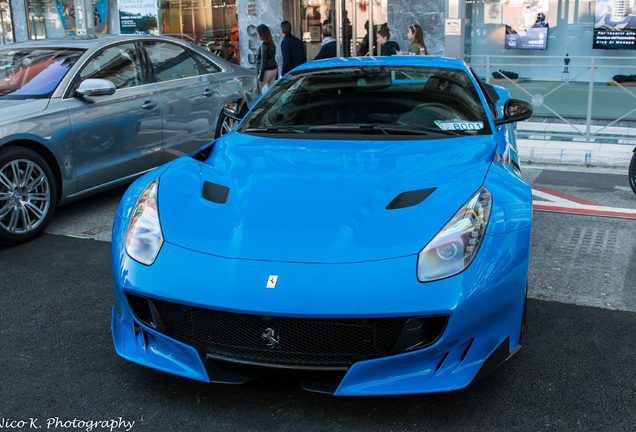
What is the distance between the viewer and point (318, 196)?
2975mm

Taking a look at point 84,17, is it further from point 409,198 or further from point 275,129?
point 409,198

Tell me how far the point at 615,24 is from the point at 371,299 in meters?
10.1

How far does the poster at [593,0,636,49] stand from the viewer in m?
10.6

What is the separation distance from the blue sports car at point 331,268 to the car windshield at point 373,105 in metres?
0.39

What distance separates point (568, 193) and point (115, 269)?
194 inches

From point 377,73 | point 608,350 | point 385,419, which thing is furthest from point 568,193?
point 385,419

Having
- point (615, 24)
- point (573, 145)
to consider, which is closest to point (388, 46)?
point (573, 145)

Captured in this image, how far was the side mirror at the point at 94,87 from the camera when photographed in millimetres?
5414

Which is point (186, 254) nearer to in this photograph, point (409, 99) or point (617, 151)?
point (409, 99)

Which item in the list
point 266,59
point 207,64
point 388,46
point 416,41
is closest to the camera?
point 207,64

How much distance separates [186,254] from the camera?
2.72 metres

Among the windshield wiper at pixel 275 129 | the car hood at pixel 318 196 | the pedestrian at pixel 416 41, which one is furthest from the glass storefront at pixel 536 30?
the car hood at pixel 318 196

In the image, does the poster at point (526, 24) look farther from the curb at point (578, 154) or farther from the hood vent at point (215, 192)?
the hood vent at point (215, 192)

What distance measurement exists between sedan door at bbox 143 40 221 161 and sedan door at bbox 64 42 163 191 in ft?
0.48
